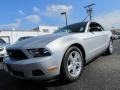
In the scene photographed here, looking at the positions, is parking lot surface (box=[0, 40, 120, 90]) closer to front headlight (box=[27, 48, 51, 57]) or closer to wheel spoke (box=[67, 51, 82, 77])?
wheel spoke (box=[67, 51, 82, 77])

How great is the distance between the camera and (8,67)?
389 cm

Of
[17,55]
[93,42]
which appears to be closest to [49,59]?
[17,55]

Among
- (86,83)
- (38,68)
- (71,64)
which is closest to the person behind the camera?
(38,68)

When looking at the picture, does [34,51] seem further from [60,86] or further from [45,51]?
A: [60,86]

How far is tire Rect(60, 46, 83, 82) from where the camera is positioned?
12.1 feet

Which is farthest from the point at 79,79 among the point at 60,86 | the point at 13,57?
the point at 13,57

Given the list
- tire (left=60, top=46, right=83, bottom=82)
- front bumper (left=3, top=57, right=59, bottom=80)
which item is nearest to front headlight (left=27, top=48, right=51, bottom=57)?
front bumper (left=3, top=57, right=59, bottom=80)

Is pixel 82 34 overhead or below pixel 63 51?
overhead

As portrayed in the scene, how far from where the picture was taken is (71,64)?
406cm

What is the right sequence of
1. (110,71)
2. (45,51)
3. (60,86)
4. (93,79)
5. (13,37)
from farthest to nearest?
1. (13,37)
2. (110,71)
3. (93,79)
4. (60,86)
5. (45,51)

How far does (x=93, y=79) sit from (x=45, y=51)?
1.31m

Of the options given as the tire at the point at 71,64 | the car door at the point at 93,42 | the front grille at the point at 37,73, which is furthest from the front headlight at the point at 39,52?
the car door at the point at 93,42

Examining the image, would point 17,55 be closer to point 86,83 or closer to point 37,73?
point 37,73

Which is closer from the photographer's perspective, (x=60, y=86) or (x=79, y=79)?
(x=60, y=86)
